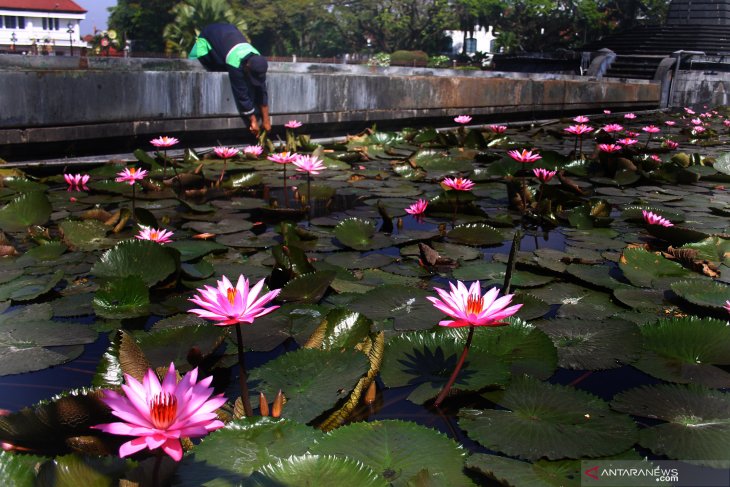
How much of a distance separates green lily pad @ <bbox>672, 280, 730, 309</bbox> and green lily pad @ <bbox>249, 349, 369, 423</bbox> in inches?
44.4

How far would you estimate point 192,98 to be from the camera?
223 inches

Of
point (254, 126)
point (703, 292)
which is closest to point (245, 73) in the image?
point (254, 126)

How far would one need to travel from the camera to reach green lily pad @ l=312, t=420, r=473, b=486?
1150 mm

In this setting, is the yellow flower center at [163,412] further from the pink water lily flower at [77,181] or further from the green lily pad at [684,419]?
the pink water lily flower at [77,181]

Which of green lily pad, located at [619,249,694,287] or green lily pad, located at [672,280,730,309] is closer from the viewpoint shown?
green lily pad, located at [672,280,730,309]

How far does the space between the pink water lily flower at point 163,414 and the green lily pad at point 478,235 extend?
2.05 meters

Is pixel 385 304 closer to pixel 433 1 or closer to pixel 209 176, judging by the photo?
pixel 209 176

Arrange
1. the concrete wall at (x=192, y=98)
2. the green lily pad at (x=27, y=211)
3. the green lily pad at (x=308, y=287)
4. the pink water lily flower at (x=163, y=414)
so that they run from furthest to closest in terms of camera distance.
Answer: the concrete wall at (x=192, y=98) < the green lily pad at (x=27, y=211) < the green lily pad at (x=308, y=287) < the pink water lily flower at (x=163, y=414)

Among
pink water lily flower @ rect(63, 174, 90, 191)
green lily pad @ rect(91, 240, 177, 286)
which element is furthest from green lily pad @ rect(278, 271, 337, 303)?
pink water lily flower @ rect(63, 174, 90, 191)

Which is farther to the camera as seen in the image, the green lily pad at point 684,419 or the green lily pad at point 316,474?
the green lily pad at point 684,419

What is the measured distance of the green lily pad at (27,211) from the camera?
3023 millimetres

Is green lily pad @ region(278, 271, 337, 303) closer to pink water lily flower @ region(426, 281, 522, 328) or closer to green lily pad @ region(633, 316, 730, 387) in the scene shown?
pink water lily flower @ region(426, 281, 522, 328)

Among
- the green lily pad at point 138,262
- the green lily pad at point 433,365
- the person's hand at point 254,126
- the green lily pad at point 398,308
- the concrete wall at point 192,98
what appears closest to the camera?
the green lily pad at point 433,365

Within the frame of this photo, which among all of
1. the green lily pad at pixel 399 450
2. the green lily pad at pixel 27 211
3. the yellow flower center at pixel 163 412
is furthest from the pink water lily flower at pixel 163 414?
the green lily pad at pixel 27 211
